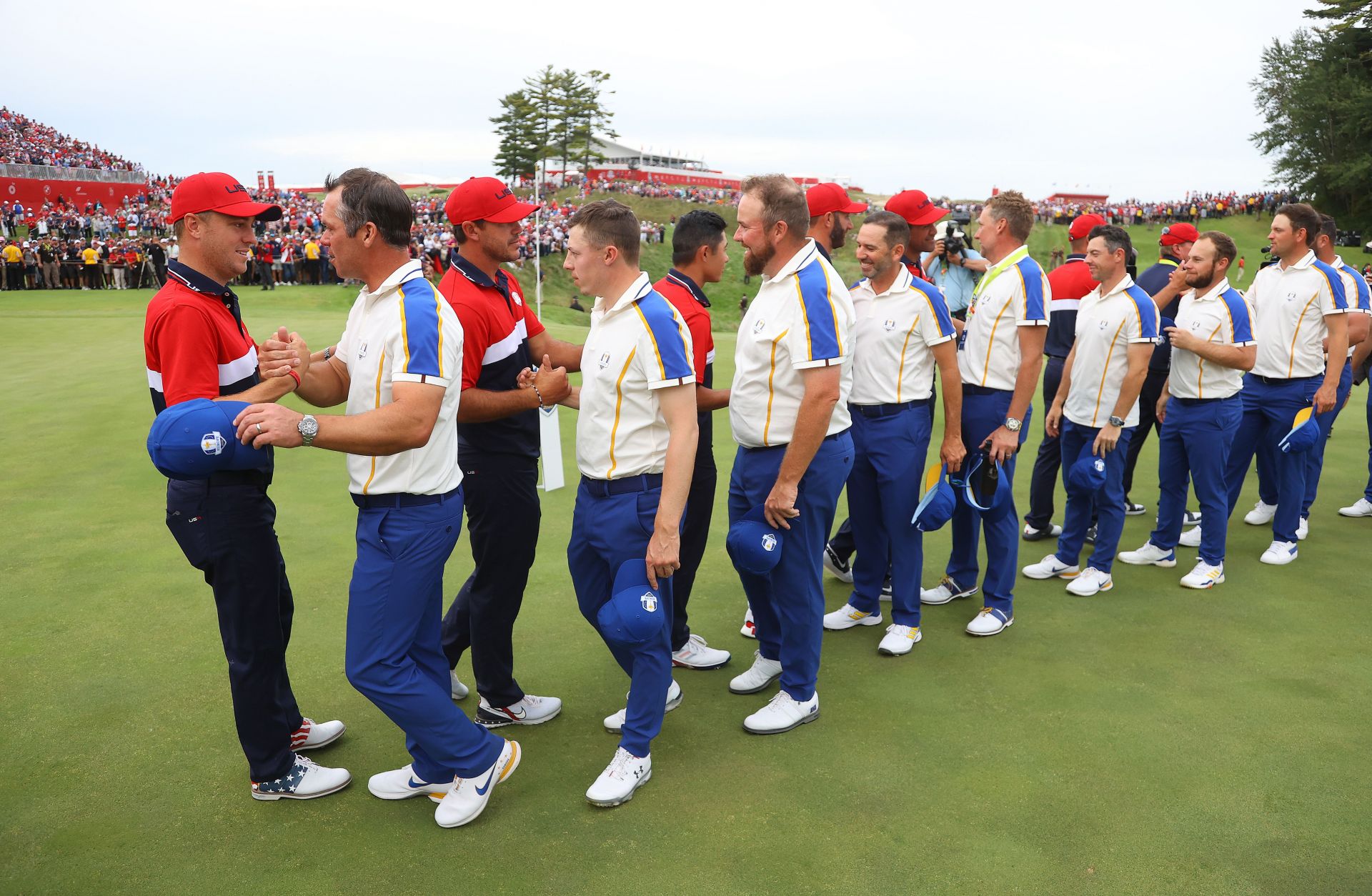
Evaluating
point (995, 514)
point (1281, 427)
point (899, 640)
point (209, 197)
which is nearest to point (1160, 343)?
point (1281, 427)

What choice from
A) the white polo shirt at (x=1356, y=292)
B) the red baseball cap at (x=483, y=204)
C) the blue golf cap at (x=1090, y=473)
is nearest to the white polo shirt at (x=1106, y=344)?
the blue golf cap at (x=1090, y=473)

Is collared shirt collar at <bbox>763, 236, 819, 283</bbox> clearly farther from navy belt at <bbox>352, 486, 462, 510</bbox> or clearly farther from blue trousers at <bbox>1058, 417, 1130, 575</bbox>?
blue trousers at <bbox>1058, 417, 1130, 575</bbox>

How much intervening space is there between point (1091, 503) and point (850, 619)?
1958mm

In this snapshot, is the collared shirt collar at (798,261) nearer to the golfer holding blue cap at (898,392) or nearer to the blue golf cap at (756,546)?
the golfer holding blue cap at (898,392)

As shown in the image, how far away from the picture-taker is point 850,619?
525 cm

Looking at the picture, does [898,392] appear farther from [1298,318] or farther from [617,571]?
[1298,318]

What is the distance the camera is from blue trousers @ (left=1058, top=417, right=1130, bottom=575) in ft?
18.9

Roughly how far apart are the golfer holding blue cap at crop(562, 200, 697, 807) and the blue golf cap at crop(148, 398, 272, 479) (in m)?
1.23

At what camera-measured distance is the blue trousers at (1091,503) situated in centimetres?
575

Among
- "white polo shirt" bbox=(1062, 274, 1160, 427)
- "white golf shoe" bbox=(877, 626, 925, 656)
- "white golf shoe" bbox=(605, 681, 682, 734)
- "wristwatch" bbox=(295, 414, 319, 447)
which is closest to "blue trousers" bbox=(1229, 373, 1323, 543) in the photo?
"white polo shirt" bbox=(1062, 274, 1160, 427)

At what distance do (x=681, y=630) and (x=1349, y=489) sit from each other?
6.94m

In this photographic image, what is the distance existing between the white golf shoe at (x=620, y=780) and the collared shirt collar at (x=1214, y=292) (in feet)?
15.7

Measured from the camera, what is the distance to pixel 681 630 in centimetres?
473

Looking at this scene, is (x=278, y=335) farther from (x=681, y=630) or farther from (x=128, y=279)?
(x=128, y=279)
